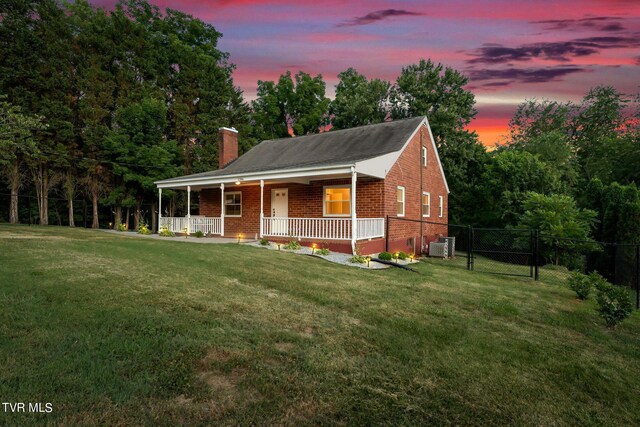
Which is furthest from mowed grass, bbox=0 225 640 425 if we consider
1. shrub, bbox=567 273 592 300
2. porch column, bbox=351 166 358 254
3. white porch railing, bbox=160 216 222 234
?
white porch railing, bbox=160 216 222 234

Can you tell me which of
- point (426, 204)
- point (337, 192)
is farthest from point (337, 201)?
point (426, 204)

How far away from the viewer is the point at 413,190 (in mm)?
16812

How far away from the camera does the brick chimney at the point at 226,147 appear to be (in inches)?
852

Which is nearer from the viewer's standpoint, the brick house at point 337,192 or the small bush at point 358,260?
the small bush at point 358,260

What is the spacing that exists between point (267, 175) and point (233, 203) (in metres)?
5.11

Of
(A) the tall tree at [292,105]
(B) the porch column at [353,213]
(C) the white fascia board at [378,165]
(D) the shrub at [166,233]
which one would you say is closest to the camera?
(B) the porch column at [353,213]

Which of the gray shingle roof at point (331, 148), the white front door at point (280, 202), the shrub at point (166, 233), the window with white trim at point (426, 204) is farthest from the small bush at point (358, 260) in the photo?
the shrub at point (166, 233)

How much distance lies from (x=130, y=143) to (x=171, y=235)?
12.0 meters

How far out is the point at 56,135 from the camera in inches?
901

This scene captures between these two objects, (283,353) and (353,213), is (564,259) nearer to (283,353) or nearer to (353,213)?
(353,213)

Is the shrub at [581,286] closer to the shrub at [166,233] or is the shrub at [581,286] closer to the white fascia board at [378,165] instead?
the white fascia board at [378,165]

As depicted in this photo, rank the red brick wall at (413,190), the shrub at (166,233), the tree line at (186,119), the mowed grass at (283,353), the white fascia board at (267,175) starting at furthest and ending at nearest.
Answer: the tree line at (186,119) → the shrub at (166,233) → the red brick wall at (413,190) → the white fascia board at (267,175) → the mowed grass at (283,353)

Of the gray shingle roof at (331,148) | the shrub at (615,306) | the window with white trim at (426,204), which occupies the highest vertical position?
the gray shingle roof at (331,148)

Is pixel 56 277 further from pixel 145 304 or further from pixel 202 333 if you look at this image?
pixel 202 333
